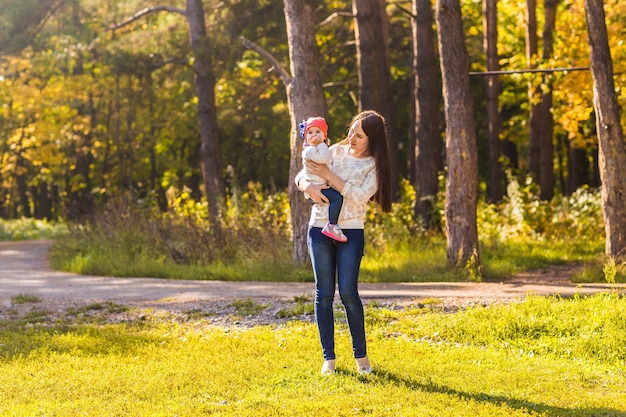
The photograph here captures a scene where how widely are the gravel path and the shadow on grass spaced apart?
13.0 ft

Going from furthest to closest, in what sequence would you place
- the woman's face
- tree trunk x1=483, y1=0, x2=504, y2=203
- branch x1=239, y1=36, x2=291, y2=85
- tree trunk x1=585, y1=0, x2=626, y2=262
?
tree trunk x1=483, y1=0, x2=504, y2=203 → branch x1=239, y1=36, x2=291, y2=85 → tree trunk x1=585, y1=0, x2=626, y2=262 → the woman's face

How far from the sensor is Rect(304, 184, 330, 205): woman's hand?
754 centimetres

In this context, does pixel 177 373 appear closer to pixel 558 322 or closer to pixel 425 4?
pixel 558 322

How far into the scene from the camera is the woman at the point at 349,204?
757cm

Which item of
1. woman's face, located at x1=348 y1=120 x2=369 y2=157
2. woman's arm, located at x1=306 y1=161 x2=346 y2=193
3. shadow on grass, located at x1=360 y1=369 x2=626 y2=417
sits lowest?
shadow on grass, located at x1=360 y1=369 x2=626 y2=417

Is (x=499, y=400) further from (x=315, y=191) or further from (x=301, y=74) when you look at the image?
(x=301, y=74)

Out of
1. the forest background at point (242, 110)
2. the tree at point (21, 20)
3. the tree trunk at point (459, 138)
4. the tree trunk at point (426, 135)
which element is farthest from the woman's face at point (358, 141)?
the tree at point (21, 20)

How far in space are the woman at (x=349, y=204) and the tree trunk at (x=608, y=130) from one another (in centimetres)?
844

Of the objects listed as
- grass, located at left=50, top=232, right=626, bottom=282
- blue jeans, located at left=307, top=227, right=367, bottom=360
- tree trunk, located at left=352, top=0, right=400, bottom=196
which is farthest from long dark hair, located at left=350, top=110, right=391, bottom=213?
tree trunk, located at left=352, top=0, right=400, bottom=196

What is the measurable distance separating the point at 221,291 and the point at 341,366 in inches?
246

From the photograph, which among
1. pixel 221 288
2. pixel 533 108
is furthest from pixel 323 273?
pixel 533 108

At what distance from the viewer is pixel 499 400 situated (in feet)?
23.8

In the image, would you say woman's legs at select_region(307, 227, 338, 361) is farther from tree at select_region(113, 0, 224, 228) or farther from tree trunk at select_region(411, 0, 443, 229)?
tree at select_region(113, 0, 224, 228)

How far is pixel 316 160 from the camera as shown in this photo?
7523mm
